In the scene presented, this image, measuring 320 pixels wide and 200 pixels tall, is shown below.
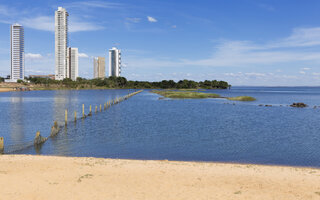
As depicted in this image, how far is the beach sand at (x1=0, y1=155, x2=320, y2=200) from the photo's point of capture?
1554 cm

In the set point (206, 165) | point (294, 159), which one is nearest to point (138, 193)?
point (206, 165)

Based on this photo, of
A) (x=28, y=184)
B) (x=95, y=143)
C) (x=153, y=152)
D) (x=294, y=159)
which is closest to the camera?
(x=28, y=184)

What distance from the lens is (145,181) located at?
58.5 feet

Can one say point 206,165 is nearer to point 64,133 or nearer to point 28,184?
point 28,184

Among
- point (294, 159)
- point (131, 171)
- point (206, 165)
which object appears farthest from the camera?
point (294, 159)

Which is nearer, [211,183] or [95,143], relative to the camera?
[211,183]

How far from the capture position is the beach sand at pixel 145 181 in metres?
15.5

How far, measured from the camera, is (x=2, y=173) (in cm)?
1866

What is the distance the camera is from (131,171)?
20078 mm

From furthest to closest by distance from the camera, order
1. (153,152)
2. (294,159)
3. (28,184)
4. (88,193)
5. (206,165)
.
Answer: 1. (153,152)
2. (294,159)
3. (206,165)
4. (28,184)
5. (88,193)

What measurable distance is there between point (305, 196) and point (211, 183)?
536 centimetres

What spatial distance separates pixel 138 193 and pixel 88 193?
282 centimetres

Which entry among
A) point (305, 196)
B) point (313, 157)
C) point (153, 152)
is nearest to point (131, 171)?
point (153, 152)

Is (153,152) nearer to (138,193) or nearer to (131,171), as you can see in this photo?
(131,171)
